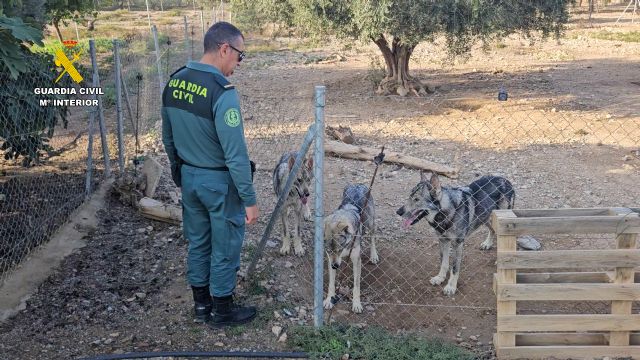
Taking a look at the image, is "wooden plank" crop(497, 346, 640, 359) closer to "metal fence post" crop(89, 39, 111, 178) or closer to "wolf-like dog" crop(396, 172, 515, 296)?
"wolf-like dog" crop(396, 172, 515, 296)

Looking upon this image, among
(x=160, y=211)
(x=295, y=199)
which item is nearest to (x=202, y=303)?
(x=295, y=199)

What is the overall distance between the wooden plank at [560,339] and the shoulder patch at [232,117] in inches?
103

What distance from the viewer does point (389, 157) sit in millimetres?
9102

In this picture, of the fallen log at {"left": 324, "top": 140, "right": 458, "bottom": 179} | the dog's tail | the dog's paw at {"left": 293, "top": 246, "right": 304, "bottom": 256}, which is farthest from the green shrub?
the fallen log at {"left": 324, "top": 140, "right": 458, "bottom": 179}

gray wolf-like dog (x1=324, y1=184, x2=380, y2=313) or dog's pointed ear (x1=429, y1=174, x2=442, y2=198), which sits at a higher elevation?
dog's pointed ear (x1=429, y1=174, x2=442, y2=198)

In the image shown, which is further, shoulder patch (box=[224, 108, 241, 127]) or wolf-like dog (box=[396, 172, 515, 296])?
wolf-like dog (box=[396, 172, 515, 296])

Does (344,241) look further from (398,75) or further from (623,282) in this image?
(398,75)

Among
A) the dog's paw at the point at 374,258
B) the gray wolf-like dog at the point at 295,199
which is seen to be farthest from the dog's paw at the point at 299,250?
the dog's paw at the point at 374,258

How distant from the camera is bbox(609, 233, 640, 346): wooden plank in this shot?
4004 mm

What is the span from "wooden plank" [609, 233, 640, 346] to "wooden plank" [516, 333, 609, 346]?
0.08 m

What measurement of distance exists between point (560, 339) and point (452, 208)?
1605mm

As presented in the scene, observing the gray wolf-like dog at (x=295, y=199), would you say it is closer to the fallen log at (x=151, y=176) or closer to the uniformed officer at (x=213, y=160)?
the uniformed officer at (x=213, y=160)

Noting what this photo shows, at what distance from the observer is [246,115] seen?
12203 mm

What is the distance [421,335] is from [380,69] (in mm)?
12213
